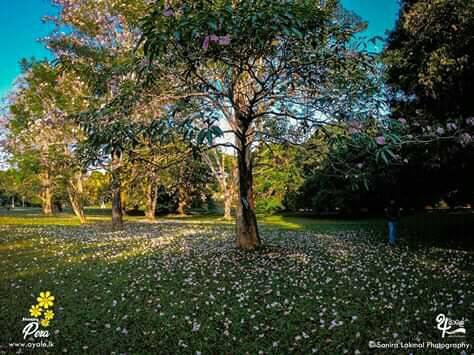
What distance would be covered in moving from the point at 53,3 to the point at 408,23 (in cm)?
1582

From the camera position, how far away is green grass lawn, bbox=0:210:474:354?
13.8 ft

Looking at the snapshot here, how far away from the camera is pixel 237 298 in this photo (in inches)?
231

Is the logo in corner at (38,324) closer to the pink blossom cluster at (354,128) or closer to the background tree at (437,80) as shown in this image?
the pink blossom cluster at (354,128)

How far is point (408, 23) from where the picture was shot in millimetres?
9766

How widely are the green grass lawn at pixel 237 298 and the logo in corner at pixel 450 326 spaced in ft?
0.36

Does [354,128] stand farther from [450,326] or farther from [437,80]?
[437,80]

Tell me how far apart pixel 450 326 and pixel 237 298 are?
3240mm

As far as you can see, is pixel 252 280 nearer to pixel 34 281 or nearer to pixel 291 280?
pixel 291 280

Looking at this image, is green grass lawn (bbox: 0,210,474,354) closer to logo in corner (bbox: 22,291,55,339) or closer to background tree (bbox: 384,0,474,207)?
logo in corner (bbox: 22,291,55,339)

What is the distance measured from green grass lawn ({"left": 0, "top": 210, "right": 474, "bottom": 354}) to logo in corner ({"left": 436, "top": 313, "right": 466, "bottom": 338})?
0.11 m

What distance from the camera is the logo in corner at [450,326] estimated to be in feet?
14.0

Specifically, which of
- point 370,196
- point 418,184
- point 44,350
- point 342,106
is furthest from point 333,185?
point 44,350

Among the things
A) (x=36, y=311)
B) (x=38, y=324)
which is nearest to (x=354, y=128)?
(x=36, y=311)

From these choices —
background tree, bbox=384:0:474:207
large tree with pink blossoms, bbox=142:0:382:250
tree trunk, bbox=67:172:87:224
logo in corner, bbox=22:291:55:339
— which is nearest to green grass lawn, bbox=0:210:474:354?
logo in corner, bbox=22:291:55:339
